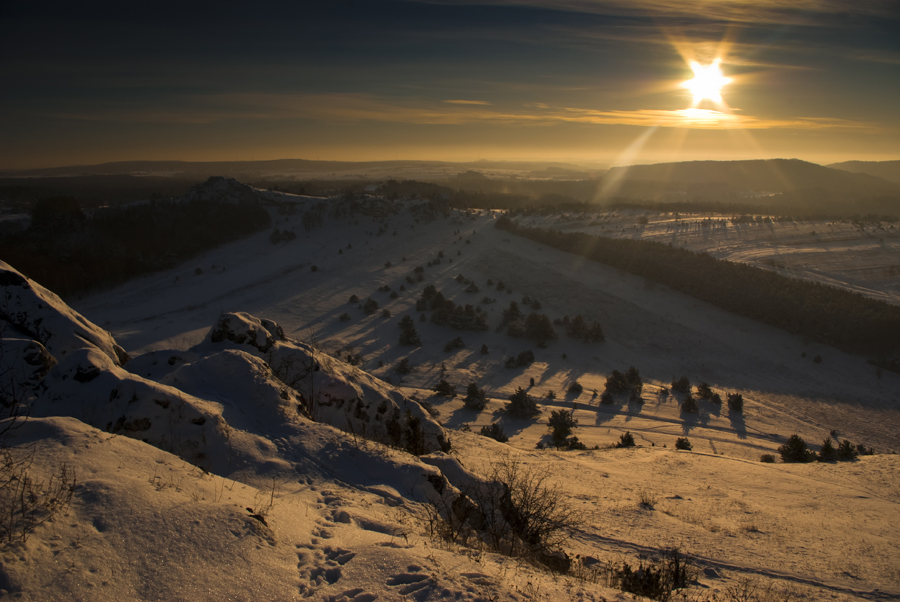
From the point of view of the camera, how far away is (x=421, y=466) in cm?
480

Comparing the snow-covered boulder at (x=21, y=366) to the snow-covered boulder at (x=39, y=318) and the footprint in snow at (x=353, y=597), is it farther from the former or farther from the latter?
the footprint in snow at (x=353, y=597)

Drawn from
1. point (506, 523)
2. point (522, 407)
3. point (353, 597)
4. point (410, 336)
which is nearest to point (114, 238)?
point (410, 336)

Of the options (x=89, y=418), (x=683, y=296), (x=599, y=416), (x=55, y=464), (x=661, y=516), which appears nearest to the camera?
(x=55, y=464)

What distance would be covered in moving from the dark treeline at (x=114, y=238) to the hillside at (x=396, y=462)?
23.1 ft

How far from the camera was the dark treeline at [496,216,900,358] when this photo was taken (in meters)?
16.1

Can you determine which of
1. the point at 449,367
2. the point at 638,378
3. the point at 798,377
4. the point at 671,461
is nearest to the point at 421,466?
the point at 671,461

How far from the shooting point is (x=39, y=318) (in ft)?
19.3

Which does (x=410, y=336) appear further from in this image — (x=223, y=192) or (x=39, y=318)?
(x=223, y=192)

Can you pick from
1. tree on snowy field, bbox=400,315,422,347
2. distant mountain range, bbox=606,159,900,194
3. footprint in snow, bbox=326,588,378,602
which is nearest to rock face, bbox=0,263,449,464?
footprint in snow, bbox=326,588,378,602

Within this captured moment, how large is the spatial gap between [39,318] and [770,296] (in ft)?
73.5

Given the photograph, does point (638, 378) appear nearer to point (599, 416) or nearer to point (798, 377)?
point (599, 416)

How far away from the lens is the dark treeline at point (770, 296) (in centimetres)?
1609

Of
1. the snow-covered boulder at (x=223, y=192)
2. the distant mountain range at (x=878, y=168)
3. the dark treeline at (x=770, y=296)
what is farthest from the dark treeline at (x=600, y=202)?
the distant mountain range at (x=878, y=168)

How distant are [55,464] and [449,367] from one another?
39.2 ft
